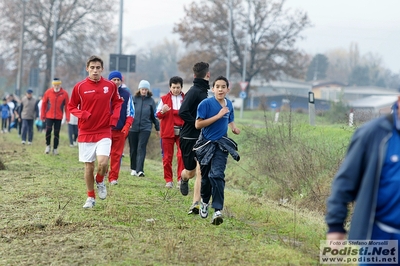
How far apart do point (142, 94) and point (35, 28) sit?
143ft

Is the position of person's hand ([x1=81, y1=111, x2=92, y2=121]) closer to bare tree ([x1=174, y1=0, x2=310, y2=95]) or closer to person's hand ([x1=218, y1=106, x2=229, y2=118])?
person's hand ([x1=218, y1=106, x2=229, y2=118])

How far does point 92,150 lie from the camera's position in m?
9.96

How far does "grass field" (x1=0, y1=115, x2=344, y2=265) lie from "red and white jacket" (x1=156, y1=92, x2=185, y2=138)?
1.01 metres

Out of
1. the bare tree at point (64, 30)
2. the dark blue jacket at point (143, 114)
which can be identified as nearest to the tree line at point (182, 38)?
the bare tree at point (64, 30)

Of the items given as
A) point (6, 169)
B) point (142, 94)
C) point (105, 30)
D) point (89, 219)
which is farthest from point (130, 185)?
point (105, 30)

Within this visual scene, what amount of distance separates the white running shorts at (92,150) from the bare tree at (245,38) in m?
55.5

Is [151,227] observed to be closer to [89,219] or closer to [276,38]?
[89,219]

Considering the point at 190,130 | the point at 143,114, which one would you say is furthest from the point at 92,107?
the point at 143,114

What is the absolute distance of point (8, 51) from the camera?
191 feet

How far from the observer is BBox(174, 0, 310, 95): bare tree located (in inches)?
2566

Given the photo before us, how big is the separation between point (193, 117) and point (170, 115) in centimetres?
288

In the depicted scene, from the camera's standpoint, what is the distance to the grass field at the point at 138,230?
7.16 m

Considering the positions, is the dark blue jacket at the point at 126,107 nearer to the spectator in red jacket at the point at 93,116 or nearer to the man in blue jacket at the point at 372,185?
the spectator in red jacket at the point at 93,116

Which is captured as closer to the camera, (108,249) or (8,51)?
(108,249)
